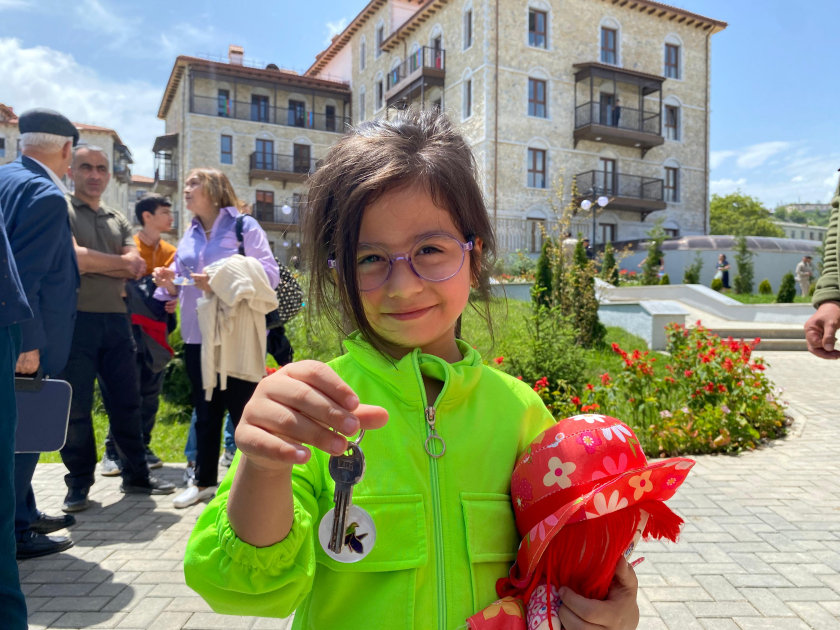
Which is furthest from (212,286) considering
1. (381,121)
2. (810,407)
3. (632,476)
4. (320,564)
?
(810,407)

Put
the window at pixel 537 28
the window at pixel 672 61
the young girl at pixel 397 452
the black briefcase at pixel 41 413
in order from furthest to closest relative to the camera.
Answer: the window at pixel 672 61 → the window at pixel 537 28 → the black briefcase at pixel 41 413 → the young girl at pixel 397 452

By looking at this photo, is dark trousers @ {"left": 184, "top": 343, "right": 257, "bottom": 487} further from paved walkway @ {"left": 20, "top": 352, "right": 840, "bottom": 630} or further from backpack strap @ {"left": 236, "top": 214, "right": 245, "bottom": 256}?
backpack strap @ {"left": 236, "top": 214, "right": 245, "bottom": 256}

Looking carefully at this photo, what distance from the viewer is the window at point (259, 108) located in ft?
115

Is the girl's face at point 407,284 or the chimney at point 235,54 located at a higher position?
the chimney at point 235,54

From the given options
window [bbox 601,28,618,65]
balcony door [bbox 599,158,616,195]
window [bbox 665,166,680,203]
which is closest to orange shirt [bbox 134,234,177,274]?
balcony door [bbox 599,158,616,195]

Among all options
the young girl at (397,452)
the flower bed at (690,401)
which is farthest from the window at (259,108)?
the young girl at (397,452)

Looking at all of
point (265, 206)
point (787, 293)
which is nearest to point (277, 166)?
point (265, 206)

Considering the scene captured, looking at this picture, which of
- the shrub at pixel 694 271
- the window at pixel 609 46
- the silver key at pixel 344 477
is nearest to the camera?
the silver key at pixel 344 477

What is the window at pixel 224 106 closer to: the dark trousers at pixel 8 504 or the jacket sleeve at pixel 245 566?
the dark trousers at pixel 8 504

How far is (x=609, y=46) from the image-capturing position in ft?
91.2

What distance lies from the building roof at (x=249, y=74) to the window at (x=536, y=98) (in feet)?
48.4

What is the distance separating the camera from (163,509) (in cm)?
404

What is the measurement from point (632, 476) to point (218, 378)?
11.3 ft

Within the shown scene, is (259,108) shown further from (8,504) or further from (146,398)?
(8,504)
